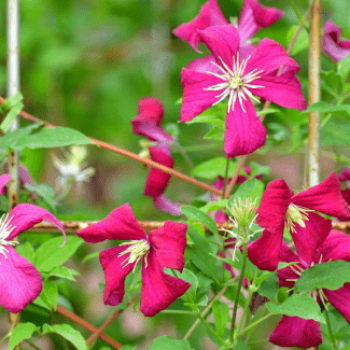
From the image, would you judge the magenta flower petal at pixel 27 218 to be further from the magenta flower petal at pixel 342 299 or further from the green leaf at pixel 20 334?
the magenta flower petal at pixel 342 299

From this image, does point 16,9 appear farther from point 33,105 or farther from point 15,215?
point 33,105

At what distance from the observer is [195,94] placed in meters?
0.46

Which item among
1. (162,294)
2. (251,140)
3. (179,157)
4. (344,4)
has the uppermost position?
(344,4)

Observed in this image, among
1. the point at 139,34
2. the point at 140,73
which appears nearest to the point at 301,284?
the point at 140,73

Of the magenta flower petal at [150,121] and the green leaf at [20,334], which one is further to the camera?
the magenta flower petal at [150,121]

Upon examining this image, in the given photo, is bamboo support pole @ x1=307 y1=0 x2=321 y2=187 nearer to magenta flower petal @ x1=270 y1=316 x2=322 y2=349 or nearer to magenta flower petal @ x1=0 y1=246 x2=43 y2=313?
magenta flower petal @ x1=270 y1=316 x2=322 y2=349

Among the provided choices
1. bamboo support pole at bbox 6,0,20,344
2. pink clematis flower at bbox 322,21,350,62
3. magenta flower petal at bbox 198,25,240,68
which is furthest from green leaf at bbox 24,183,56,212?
pink clematis flower at bbox 322,21,350,62

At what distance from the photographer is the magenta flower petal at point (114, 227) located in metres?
0.43

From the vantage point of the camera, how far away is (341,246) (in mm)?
443

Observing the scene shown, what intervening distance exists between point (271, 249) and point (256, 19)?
0.92 feet

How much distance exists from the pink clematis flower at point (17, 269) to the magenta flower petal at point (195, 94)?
15 cm

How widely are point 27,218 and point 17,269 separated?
43 mm

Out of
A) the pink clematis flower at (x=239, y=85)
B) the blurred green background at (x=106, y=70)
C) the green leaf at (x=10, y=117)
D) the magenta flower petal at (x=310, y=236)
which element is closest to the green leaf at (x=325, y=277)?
the magenta flower petal at (x=310, y=236)

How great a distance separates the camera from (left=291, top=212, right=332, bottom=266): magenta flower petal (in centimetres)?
44
